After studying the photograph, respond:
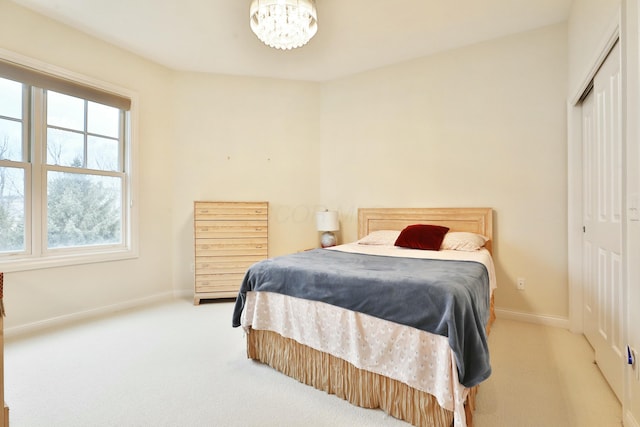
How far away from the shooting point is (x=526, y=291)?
2.94 metres

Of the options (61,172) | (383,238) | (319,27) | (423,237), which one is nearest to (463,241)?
(423,237)

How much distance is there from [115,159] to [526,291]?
4.51m

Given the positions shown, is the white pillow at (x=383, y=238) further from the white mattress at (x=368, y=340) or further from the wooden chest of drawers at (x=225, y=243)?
the white mattress at (x=368, y=340)

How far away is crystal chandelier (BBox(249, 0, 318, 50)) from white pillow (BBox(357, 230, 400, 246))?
2.00 meters

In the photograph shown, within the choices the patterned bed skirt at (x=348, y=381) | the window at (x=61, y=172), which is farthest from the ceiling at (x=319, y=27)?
the patterned bed skirt at (x=348, y=381)

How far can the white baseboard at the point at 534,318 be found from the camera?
279 centimetres

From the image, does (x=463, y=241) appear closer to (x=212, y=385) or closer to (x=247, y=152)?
(x=212, y=385)

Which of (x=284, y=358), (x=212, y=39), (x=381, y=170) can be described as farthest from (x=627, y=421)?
(x=212, y=39)

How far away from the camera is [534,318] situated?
2.91 metres

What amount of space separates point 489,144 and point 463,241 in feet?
3.60

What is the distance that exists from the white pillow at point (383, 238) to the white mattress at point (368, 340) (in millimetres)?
1530

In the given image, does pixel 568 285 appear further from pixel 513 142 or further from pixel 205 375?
pixel 205 375

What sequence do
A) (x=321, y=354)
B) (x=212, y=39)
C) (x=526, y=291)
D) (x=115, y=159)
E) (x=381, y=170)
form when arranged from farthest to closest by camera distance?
(x=381, y=170) < (x=115, y=159) < (x=212, y=39) < (x=526, y=291) < (x=321, y=354)

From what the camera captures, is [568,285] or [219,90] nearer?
[568,285]
